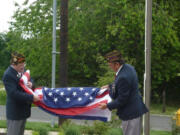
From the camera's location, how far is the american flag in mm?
5750

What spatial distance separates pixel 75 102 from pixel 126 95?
53.0 inches

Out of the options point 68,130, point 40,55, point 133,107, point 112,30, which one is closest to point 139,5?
point 112,30

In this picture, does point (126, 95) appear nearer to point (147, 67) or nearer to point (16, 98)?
point (16, 98)

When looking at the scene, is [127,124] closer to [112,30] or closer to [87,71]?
[112,30]

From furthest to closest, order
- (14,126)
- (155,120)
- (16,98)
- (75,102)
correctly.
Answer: (155,120), (75,102), (14,126), (16,98)

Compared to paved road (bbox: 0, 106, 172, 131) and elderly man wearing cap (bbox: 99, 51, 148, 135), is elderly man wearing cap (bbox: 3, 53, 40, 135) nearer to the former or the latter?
Answer: elderly man wearing cap (bbox: 99, 51, 148, 135)

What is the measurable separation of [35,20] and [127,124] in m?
16.9

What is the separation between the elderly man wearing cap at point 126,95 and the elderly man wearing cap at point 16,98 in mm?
1256

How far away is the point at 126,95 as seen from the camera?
4.75m

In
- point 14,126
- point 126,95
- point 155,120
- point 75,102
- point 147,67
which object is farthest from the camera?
point 155,120

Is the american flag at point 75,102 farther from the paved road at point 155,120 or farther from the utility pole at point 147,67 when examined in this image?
the paved road at point 155,120

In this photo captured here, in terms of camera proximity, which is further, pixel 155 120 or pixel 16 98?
pixel 155 120

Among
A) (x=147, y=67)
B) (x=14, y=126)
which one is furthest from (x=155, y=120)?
(x=14, y=126)

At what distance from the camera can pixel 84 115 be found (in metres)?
5.82
